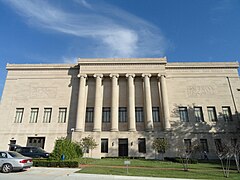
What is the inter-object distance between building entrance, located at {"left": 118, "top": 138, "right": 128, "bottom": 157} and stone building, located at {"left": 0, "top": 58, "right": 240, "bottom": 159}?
151mm

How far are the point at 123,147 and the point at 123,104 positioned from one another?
7.76 m

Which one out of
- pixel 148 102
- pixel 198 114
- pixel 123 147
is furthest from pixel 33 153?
pixel 198 114

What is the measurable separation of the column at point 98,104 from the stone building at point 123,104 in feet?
0.54

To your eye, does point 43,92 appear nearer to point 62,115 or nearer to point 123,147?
point 62,115

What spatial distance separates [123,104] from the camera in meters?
33.4

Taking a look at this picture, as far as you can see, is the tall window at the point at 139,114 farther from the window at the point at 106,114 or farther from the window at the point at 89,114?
the window at the point at 89,114

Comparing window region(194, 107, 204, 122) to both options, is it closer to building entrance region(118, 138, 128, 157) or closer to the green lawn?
building entrance region(118, 138, 128, 157)

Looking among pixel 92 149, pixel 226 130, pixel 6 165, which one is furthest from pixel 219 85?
pixel 6 165

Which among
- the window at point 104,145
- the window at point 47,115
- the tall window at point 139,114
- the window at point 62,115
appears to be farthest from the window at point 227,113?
the window at point 47,115

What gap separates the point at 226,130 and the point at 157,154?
12758 millimetres

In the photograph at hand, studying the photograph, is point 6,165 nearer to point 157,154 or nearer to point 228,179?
point 228,179

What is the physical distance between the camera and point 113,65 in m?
34.1

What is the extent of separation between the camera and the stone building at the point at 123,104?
29.5 m

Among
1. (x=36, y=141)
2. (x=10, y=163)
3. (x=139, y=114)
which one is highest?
(x=139, y=114)
